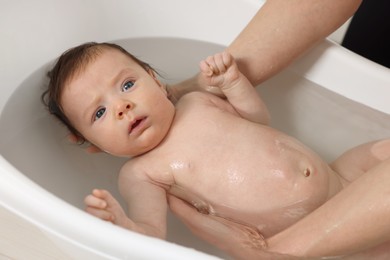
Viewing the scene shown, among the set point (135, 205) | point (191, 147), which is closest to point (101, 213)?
point (135, 205)

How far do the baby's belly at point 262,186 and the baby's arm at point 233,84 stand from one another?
0.10m

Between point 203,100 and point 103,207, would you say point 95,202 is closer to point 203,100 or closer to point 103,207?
point 103,207

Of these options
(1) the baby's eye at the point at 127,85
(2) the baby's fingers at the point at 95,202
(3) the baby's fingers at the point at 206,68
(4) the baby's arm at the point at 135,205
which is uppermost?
(3) the baby's fingers at the point at 206,68

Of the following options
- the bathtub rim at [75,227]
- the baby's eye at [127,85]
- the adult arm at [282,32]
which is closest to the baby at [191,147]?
the baby's eye at [127,85]

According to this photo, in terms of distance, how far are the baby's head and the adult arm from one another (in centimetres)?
23

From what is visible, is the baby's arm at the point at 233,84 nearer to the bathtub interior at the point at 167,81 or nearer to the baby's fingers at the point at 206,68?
the baby's fingers at the point at 206,68

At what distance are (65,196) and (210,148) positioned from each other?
11.8 inches

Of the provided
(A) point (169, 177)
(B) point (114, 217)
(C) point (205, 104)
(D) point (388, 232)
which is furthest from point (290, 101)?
(B) point (114, 217)

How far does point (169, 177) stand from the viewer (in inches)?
42.8

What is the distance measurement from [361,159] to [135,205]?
1.53 feet

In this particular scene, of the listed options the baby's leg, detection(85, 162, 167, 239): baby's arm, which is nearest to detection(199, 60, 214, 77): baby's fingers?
detection(85, 162, 167, 239): baby's arm

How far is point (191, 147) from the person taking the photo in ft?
3.57

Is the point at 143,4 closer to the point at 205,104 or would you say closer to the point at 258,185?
the point at 205,104

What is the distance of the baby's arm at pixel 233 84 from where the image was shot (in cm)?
110
